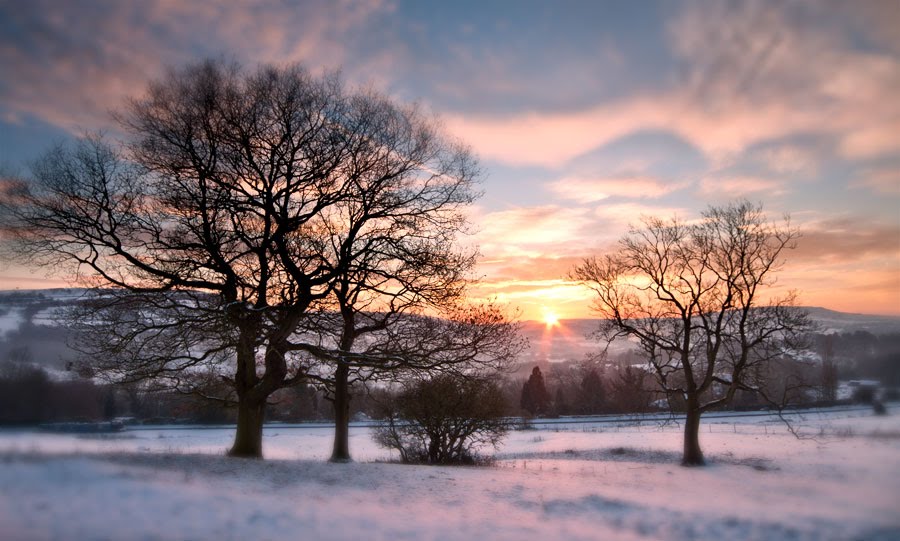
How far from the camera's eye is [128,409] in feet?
48.3

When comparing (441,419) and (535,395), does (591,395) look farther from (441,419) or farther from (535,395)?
(441,419)

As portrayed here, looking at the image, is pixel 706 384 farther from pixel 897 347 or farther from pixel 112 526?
pixel 112 526

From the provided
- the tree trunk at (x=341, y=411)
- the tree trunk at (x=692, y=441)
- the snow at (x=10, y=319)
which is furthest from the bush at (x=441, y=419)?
the snow at (x=10, y=319)

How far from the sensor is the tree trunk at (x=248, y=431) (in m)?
15.5

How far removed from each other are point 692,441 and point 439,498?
15.8m

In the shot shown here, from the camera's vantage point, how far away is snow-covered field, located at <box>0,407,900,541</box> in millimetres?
7543

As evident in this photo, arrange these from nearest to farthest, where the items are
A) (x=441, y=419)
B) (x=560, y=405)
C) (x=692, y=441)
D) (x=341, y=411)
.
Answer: (x=341, y=411) → (x=441, y=419) → (x=692, y=441) → (x=560, y=405)

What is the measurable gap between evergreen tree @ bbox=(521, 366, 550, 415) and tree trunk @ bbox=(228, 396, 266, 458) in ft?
169

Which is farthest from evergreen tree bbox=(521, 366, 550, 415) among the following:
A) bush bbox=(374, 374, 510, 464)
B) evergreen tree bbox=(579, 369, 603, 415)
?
bush bbox=(374, 374, 510, 464)

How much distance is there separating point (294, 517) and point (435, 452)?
13.8 meters

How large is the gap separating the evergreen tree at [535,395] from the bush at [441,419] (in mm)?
43750

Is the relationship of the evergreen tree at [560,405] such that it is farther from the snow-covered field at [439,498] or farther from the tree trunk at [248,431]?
the tree trunk at [248,431]

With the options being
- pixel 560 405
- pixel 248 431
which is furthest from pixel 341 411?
pixel 560 405

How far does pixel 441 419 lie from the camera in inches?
835
